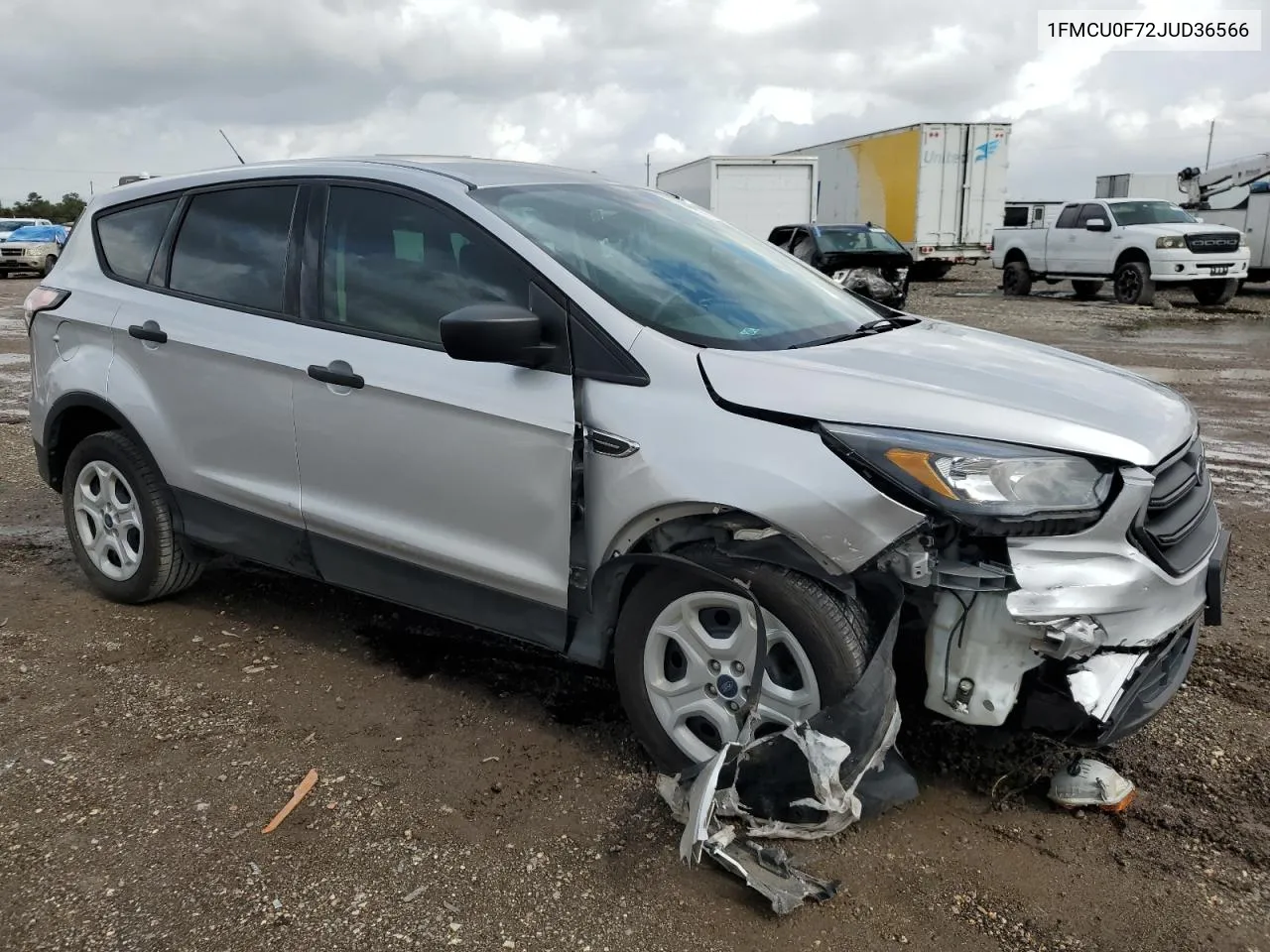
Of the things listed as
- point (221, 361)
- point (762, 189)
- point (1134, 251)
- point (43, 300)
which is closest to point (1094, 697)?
point (221, 361)

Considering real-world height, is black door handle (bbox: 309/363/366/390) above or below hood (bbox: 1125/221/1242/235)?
below

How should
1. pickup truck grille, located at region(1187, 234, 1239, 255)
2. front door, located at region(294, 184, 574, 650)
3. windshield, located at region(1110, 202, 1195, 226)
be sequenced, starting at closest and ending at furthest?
front door, located at region(294, 184, 574, 650) → pickup truck grille, located at region(1187, 234, 1239, 255) → windshield, located at region(1110, 202, 1195, 226)

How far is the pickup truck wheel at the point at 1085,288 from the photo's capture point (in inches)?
810

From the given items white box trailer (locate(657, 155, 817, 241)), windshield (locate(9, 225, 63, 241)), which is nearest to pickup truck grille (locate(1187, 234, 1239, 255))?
white box trailer (locate(657, 155, 817, 241))

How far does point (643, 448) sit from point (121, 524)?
2677mm

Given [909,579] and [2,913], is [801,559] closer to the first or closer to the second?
[909,579]

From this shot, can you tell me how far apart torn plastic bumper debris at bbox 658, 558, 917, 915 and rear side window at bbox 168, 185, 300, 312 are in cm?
210

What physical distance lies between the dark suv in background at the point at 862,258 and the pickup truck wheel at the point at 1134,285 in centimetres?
396

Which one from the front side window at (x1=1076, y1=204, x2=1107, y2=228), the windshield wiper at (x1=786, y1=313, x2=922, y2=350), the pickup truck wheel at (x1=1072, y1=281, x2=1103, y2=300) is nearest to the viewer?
the windshield wiper at (x1=786, y1=313, x2=922, y2=350)

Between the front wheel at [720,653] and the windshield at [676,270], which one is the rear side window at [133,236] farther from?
the front wheel at [720,653]

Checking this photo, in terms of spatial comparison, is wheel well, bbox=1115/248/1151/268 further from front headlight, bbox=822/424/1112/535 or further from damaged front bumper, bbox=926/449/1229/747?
front headlight, bbox=822/424/1112/535

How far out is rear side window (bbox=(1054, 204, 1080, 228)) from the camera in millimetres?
19312

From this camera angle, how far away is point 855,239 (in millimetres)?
18000

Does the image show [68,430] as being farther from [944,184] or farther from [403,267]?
[944,184]
